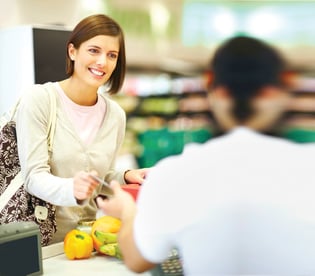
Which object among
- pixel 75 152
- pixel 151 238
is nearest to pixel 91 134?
pixel 75 152

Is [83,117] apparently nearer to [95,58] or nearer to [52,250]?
[95,58]

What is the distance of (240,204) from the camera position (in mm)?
685

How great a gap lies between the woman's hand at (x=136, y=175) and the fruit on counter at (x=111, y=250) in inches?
8.5

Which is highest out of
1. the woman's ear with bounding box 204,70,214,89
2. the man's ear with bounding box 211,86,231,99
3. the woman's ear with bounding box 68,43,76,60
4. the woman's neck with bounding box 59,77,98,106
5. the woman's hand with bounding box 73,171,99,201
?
the woman's ear with bounding box 68,43,76,60

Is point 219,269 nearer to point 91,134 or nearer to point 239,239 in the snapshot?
point 239,239

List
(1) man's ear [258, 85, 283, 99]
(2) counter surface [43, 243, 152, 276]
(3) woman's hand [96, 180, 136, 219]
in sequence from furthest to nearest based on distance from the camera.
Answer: (2) counter surface [43, 243, 152, 276]
(3) woman's hand [96, 180, 136, 219]
(1) man's ear [258, 85, 283, 99]

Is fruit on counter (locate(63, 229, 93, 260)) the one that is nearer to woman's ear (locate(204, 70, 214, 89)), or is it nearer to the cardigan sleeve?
the cardigan sleeve

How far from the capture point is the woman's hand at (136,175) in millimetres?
1425

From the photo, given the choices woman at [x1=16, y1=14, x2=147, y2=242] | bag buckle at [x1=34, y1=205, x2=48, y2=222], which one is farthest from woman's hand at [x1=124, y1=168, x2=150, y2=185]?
bag buckle at [x1=34, y1=205, x2=48, y2=222]

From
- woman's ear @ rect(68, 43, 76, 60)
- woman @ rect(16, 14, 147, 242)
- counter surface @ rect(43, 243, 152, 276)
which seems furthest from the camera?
woman's ear @ rect(68, 43, 76, 60)

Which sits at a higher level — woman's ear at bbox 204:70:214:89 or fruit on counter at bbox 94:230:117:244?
woman's ear at bbox 204:70:214:89

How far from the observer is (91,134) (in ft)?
4.77

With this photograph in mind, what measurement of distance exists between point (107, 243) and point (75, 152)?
0.28 metres

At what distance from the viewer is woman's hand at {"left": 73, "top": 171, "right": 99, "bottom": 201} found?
1.04m
